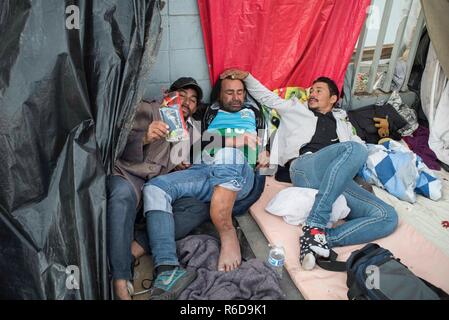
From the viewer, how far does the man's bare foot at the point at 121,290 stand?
173cm

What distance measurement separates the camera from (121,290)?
1.73 meters

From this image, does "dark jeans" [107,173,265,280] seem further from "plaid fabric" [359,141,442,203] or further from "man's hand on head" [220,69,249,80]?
"plaid fabric" [359,141,442,203]

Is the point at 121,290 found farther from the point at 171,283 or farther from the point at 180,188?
the point at 180,188

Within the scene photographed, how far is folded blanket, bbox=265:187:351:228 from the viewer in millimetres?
2162

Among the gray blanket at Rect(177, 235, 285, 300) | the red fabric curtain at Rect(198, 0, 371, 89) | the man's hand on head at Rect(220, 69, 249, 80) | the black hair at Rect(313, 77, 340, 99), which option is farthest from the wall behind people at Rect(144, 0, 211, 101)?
the gray blanket at Rect(177, 235, 285, 300)

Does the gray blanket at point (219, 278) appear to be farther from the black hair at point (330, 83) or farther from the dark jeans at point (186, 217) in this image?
the black hair at point (330, 83)

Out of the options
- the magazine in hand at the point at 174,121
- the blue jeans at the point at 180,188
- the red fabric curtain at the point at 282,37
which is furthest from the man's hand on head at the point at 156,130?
the red fabric curtain at the point at 282,37

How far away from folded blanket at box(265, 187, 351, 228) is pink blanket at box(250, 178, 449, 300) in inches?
2.0

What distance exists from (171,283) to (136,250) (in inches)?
13.2

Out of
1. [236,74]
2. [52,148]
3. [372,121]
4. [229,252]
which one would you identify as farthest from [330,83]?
[52,148]

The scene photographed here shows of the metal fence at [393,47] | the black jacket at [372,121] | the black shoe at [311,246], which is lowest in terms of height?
the black shoe at [311,246]

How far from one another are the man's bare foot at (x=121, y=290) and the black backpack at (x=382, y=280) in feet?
3.30

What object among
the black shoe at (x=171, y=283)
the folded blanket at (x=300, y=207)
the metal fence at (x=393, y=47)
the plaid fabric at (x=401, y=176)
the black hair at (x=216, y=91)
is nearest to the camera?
the black shoe at (x=171, y=283)

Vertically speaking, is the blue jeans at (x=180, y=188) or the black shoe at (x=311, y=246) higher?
the blue jeans at (x=180, y=188)
